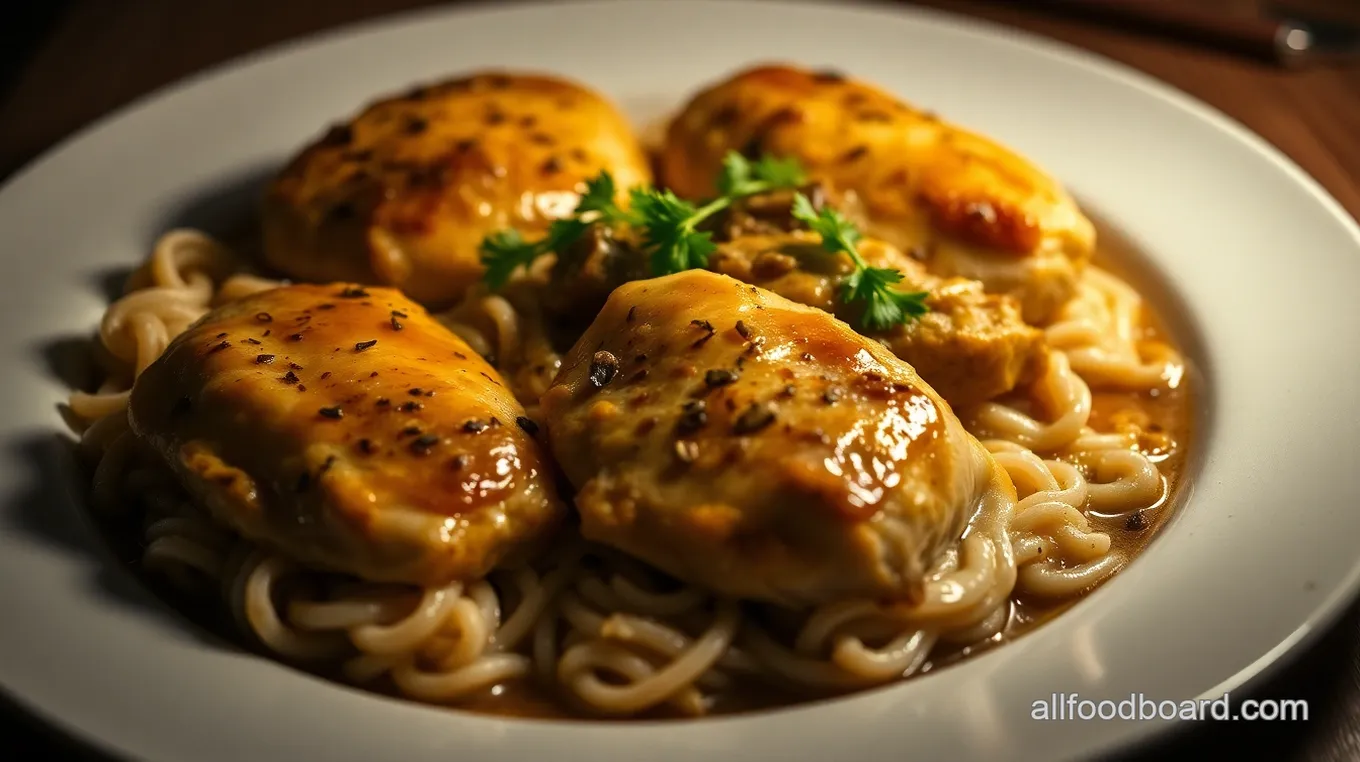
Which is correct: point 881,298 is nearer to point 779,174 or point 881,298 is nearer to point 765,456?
point 779,174

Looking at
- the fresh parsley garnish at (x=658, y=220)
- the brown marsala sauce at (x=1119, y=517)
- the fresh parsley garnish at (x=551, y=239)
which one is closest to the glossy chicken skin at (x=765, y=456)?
the brown marsala sauce at (x=1119, y=517)

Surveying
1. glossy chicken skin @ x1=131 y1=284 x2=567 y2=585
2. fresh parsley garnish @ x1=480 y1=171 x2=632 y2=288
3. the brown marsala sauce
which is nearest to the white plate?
the brown marsala sauce

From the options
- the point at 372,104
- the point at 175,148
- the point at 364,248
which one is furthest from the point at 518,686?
the point at 175,148

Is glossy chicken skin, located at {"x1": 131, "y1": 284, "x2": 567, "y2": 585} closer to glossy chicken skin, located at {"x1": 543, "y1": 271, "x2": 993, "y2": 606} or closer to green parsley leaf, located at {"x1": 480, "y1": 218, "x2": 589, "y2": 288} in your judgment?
glossy chicken skin, located at {"x1": 543, "y1": 271, "x2": 993, "y2": 606}

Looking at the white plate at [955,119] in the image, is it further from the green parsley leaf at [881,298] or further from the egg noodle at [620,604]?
the green parsley leaf at [881,298]

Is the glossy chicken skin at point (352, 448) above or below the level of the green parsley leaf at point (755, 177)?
below

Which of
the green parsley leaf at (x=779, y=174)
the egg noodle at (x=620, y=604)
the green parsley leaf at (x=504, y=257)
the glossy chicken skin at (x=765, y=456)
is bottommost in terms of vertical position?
the egg noodle at (x=620, y=604)

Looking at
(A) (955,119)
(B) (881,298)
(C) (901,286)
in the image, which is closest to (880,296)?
(B) (881,298)
